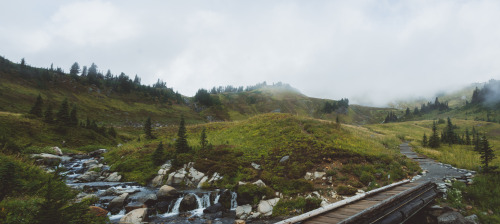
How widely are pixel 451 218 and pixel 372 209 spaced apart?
4490 millimetres

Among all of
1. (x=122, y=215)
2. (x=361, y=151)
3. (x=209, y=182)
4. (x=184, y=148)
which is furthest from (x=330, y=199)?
(x=184, y=148)

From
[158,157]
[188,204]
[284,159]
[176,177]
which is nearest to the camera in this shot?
[188,204]

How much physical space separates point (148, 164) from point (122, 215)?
9975mm

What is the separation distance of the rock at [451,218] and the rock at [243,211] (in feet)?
31.1

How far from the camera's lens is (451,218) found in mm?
8562

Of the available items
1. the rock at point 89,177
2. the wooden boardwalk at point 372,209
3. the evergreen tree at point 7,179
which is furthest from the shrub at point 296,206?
the rock at point 89,177

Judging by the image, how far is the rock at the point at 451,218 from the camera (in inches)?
328

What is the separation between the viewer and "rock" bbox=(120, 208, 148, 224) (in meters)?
11.1

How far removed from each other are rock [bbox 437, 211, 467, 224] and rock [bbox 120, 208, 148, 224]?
589 inches

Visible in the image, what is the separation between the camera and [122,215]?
12.2 meters

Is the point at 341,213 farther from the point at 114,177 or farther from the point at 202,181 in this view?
the point at 114,177

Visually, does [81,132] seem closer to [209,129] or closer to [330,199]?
[209,129]

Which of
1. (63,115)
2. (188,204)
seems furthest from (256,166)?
(63,115)

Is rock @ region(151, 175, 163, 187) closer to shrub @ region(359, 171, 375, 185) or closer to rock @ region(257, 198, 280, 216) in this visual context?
rock @ region(257, 198, 280, 216)
